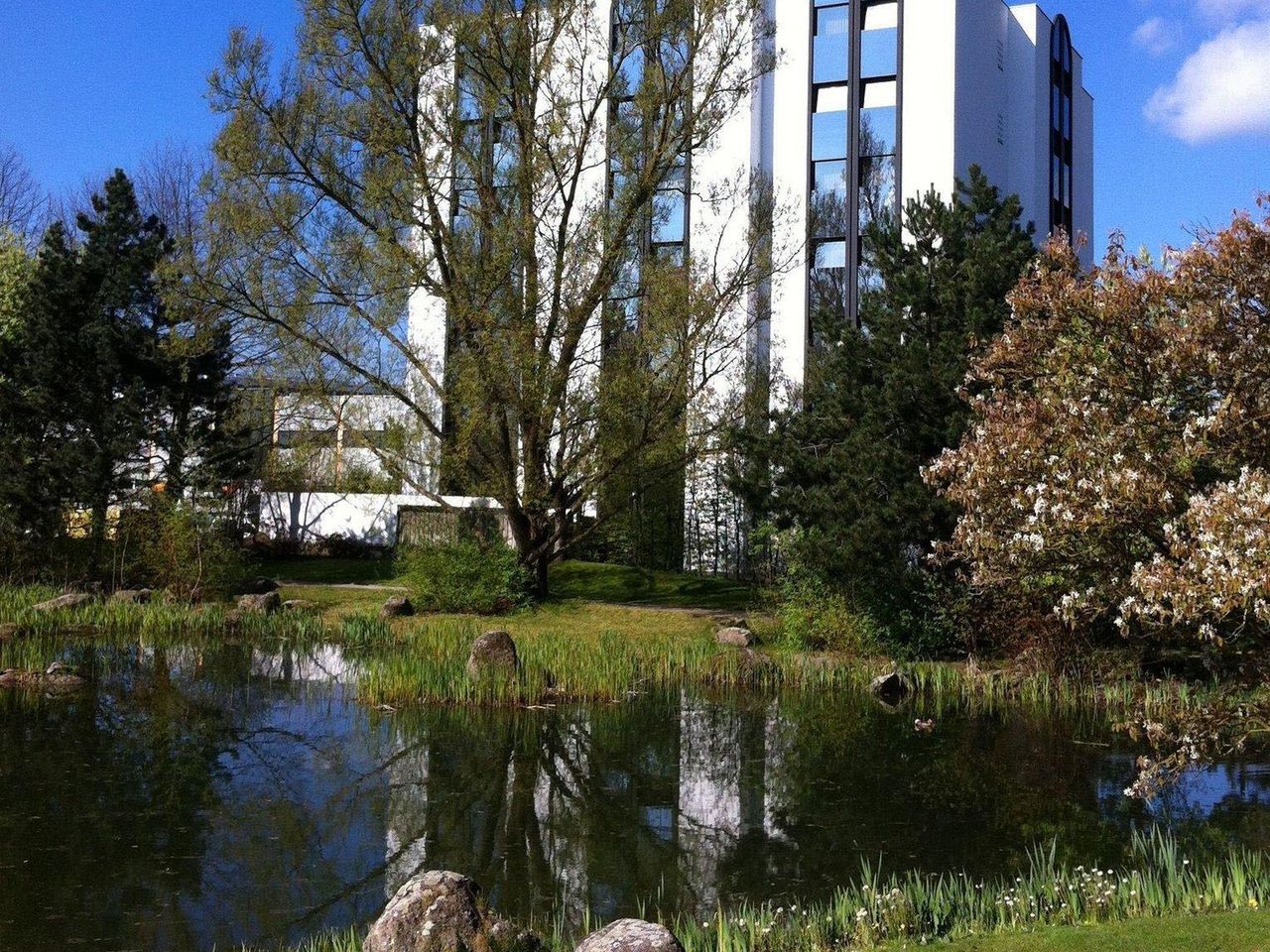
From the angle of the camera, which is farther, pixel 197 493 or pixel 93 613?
pixel 197 493

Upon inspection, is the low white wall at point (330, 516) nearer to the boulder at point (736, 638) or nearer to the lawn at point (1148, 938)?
the boulder at point (736, 638)

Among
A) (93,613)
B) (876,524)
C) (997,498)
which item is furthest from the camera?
(93,613)

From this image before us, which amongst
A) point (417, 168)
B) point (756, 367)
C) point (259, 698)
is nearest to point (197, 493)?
point (417, 168)

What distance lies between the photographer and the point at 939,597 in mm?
17922

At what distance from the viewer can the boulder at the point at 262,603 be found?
72.9 ft

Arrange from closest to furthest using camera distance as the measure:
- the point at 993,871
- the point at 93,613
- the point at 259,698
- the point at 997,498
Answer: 1. the point at 993,871
2. the point at 997,498
3. the point at 259,698
4. the point at 93,613

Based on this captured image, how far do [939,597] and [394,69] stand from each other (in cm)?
1389

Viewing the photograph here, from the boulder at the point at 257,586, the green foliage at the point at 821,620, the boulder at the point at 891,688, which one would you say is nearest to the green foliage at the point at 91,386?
the boulder at the point at 257,586

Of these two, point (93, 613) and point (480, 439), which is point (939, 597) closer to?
point (480, 439)

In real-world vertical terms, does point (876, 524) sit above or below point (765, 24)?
below

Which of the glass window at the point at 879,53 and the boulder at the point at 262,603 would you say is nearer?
the boulder at the point at 262,603

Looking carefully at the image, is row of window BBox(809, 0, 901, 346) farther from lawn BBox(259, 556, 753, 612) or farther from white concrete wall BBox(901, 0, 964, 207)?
lawn BBox(259, 556, 753, 612)

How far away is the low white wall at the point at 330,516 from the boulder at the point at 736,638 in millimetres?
15171

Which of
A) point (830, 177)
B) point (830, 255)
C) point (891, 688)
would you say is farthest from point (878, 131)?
point (891, 688)
